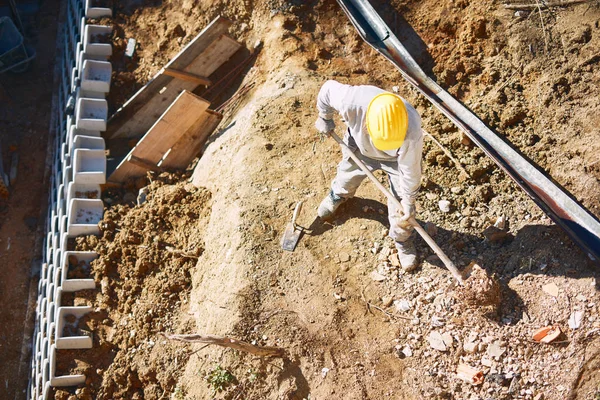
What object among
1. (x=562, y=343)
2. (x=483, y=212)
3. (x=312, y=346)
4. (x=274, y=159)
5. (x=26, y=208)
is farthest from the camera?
(x=26, y=208)

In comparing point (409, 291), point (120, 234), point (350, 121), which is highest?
point (120, 234)

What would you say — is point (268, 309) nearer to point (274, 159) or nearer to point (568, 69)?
point (274, 159)

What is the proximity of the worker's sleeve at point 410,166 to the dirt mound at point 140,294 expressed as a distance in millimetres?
2721

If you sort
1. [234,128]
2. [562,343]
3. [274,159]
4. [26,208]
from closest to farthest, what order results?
[562,343] → [274,159] → [234,128] → [26,208]

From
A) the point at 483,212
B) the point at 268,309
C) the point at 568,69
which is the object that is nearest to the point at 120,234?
the point at 268,309

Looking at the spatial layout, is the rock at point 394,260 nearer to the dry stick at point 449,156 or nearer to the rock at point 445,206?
the rock at point 445,206

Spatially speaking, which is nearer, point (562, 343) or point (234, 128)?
point (562, 343)

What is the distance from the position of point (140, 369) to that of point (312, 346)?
2.03 meters

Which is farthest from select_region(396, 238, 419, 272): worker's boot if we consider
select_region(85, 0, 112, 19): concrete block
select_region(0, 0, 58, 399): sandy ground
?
select_region(85, 0, 112, 19): concrete block

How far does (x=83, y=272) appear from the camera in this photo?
7.29 meters

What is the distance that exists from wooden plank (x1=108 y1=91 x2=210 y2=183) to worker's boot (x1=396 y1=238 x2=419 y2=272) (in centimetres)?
329

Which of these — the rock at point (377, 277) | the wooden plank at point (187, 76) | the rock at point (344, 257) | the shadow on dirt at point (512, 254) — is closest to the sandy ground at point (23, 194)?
the wooden plank at point (187, 76)

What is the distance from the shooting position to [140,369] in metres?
6.44

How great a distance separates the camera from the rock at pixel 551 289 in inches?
216
